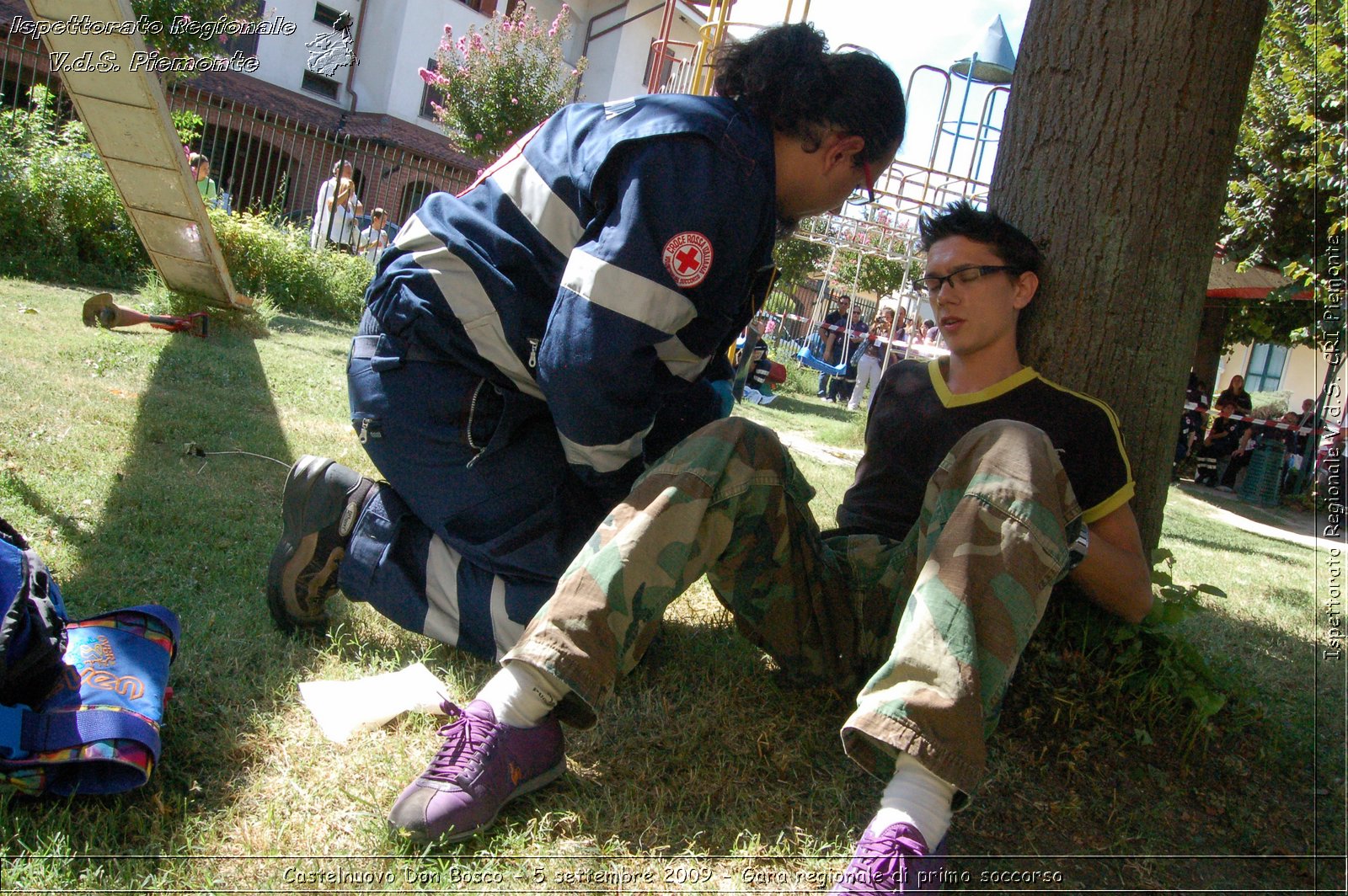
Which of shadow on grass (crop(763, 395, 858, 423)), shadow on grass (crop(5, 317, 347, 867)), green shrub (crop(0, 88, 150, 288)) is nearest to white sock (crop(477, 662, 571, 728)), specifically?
shadow on grass (crop(5, 317, 347, 867))

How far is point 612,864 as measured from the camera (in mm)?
1622

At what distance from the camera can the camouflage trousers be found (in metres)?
1.55

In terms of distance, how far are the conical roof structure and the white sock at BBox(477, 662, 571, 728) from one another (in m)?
12.6

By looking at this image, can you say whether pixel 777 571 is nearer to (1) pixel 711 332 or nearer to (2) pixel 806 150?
(1) pixel 711 332

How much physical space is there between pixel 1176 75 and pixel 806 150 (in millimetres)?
1025

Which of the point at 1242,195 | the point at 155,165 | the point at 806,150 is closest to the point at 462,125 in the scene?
the point at 155,165

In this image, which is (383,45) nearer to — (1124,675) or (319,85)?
(319,85)

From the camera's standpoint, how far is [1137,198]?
244 centimetres

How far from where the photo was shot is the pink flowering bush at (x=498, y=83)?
51.6 feet

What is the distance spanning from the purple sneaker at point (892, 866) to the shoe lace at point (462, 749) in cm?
64

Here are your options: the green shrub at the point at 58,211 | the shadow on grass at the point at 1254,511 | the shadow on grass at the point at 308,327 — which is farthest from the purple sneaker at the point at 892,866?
the shadow on grass at the point at 1254,511

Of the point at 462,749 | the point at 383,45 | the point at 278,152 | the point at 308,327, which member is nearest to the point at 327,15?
the point at 383,45

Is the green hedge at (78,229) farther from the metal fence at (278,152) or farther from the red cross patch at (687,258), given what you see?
the red cross patch at (687,258)

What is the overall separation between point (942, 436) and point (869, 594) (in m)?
0.51
